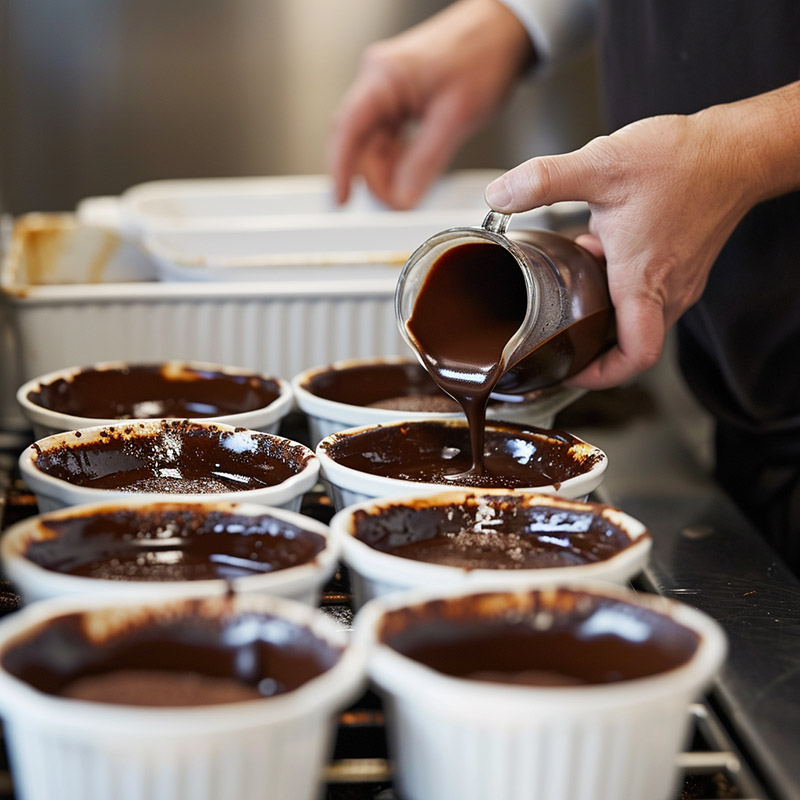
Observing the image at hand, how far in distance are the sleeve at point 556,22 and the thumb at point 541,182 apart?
888 millimetres

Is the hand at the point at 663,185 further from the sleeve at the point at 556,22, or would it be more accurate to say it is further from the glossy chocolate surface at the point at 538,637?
the sleeve at the point at 556,22

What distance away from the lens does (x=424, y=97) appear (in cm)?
210

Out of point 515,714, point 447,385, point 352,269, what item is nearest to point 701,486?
point 447,385

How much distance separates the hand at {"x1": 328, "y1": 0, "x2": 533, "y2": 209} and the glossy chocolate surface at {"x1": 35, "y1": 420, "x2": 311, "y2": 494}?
43.8 inches

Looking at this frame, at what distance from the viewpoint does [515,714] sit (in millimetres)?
617

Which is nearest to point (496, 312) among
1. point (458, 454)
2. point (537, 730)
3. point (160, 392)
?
point (458, 454)

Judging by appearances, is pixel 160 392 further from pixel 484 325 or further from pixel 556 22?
pixel 556 22

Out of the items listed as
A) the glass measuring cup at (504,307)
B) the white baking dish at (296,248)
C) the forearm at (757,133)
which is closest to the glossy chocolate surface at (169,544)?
the glass measuring cup at (504,307)

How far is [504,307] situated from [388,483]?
0.36 meters

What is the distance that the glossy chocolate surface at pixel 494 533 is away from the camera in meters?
0.90

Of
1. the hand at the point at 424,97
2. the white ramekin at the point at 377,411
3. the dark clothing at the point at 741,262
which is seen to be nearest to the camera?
the white ramekin at the point at 377,411

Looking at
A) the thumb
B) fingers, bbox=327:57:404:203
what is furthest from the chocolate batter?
fingers, bbox=327:57:404:203

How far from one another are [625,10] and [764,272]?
0.43 metres

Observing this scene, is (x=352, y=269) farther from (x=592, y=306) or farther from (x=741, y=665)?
(x=741, y=665)
